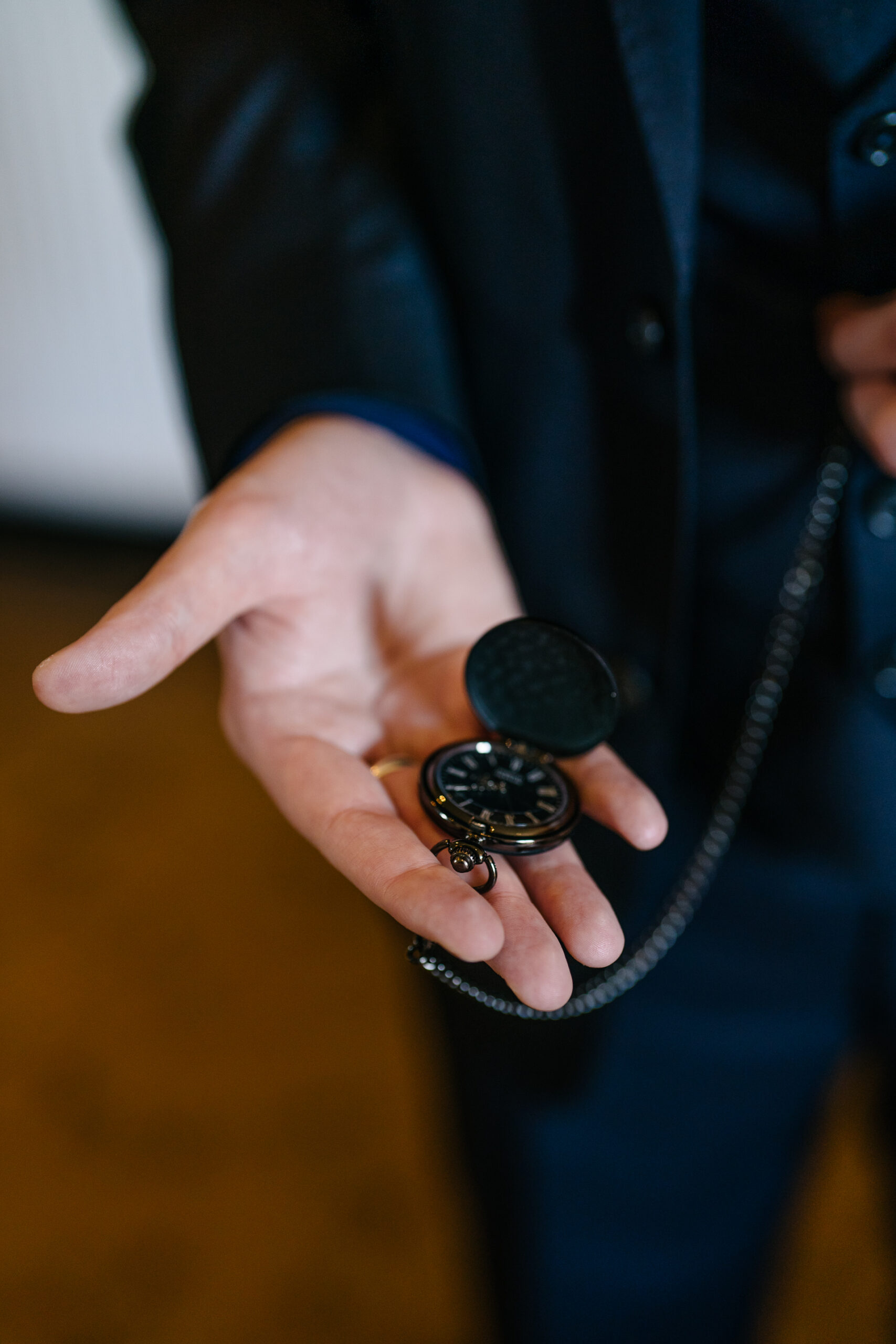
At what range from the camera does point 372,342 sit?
1.11 metres

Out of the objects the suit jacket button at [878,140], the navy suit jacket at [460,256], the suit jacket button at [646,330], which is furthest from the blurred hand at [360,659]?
the suit jacket button at [878,140]

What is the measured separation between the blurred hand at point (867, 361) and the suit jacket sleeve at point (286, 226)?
0.40m

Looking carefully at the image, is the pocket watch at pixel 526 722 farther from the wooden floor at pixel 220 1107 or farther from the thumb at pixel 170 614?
the wooden floor at pixel 220 1107

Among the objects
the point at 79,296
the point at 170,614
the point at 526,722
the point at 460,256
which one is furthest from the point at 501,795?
the point at 79,296

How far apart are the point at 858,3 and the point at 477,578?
645mm

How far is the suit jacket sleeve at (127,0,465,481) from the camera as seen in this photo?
112 centimetres

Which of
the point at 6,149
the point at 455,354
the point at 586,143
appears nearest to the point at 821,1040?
the point at 455,354

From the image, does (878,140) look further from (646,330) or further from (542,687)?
(542,687)

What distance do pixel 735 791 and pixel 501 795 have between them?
1.70 feet

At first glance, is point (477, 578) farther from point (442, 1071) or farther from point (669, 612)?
point (442, 1071)

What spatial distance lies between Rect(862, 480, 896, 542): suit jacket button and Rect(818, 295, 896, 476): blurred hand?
0.14 feet

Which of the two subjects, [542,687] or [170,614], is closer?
[170,614]

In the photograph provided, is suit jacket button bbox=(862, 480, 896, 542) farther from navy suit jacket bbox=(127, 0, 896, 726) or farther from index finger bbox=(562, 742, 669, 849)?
index finger bbox=(562, 742, 669, 849)

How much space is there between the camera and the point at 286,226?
1160 mm
